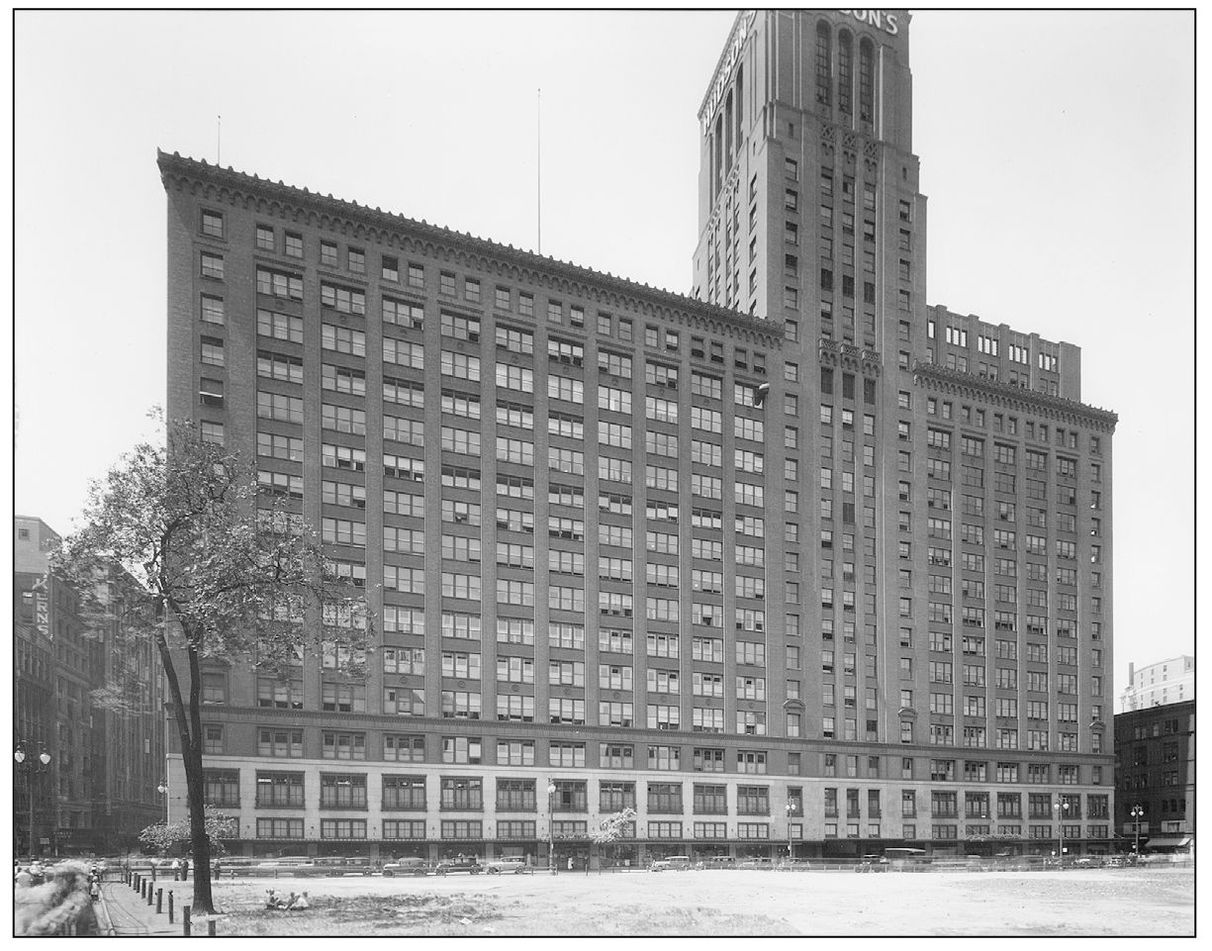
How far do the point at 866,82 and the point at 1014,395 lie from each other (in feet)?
123

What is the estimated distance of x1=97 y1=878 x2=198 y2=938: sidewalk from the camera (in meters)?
48.0

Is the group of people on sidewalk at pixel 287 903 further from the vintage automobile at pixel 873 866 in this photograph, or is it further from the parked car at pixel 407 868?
the vintage automobile at pixel 873 866

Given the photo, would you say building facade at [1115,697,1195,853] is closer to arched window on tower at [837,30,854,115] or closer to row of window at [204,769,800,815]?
row of window at [204,769,800,815]

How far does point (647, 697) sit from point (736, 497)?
68.6 feet

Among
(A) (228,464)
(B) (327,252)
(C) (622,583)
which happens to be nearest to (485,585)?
(C) (622,583)

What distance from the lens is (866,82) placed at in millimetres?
125750

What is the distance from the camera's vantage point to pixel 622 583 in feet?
357

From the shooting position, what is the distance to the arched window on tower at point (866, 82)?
12494 cm

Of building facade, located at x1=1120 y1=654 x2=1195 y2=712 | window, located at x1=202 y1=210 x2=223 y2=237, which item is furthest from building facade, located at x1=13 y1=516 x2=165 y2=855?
building facade, located at x1=1120 y1=654 x2=1195 y2=712

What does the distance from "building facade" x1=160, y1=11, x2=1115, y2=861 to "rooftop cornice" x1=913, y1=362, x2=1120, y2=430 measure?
0.35 metres

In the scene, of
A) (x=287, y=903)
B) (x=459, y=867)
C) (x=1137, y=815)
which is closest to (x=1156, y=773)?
(x=1137, y=815)

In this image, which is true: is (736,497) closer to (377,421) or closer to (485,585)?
(485,585)

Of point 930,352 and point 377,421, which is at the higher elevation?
point 930,352

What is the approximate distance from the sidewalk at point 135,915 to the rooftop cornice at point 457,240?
55868 millimetres
